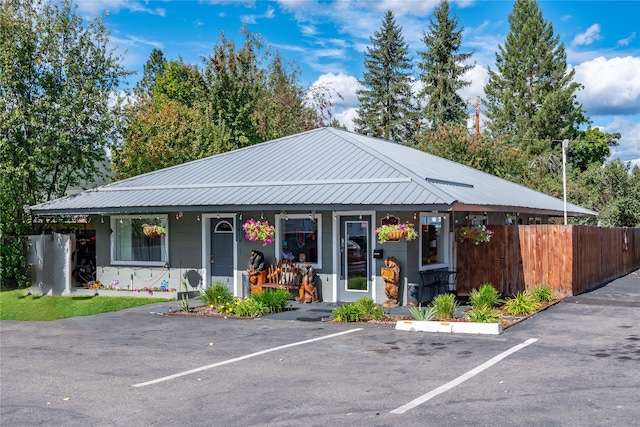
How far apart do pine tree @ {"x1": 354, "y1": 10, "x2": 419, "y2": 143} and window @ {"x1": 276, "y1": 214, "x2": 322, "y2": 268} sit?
35.5 meters

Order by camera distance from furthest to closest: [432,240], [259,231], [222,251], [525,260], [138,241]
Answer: [138,241] → [222,251] → [525,260] → [432,240] → [259,231]

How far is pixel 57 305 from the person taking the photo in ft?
58.1

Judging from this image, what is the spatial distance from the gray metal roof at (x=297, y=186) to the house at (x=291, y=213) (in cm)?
3

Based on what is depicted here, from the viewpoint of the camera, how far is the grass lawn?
52.8 ft

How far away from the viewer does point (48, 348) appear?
1123 cm

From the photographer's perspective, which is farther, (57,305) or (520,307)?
(57,305)

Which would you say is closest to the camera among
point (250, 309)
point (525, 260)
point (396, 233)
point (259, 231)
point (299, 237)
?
point (250, 309)

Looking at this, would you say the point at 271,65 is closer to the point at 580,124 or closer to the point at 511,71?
the point at 511,71

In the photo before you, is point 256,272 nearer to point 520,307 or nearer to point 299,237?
point 299,237

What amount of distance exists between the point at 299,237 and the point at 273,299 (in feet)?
8.52

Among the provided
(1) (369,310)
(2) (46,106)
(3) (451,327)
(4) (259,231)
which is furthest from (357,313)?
(2) (46,106)

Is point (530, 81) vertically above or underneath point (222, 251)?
above

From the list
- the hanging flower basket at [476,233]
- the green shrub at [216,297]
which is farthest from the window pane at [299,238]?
the hanging flower basket at [476,233]

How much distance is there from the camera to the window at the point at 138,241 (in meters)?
19.0
